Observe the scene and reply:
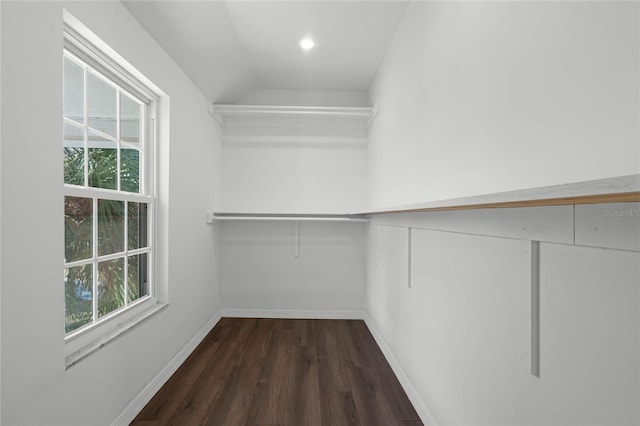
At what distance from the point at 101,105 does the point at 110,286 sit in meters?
0.98

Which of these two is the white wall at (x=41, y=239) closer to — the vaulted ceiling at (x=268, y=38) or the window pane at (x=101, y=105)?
the window pane at (x=101, y=105)

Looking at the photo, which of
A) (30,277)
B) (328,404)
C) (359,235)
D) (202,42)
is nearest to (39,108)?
(30,277)

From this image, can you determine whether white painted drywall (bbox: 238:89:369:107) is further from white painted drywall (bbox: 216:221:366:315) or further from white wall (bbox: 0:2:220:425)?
white wall (bbox: 0:2:220:425)

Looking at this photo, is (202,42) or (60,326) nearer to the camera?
(60,326)

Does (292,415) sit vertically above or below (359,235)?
below

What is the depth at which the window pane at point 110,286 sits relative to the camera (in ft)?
5.51

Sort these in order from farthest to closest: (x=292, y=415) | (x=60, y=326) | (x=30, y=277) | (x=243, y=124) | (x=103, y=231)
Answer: (x=243, y=124), (x=292, y=415), (x=103, y=231), (x=60, y=326), (x=30, y=277)

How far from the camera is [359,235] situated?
11.9 feet

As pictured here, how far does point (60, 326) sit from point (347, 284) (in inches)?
108

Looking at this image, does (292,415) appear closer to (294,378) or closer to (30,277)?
(294,378)

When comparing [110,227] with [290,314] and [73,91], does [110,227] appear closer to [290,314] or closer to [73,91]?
[73,91]

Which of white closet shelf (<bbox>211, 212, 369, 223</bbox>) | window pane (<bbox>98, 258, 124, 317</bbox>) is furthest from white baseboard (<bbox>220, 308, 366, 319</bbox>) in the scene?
window pane (<bbox>98, 258, 124, 317</bbox>)

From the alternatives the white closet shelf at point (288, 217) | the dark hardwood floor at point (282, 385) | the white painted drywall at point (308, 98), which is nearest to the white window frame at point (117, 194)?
the dark hardwood floor at point (282, 385)

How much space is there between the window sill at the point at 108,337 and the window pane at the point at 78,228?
407 mm
